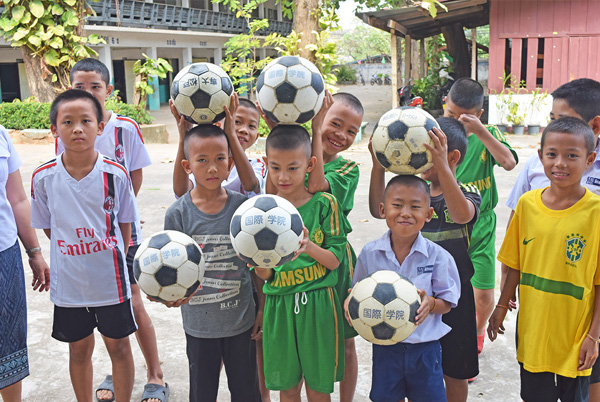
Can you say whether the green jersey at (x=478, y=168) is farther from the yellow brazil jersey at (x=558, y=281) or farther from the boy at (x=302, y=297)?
the boy at (x=302, y=297)

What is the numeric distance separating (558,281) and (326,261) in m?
0.99

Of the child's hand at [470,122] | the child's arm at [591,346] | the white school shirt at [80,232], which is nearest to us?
the child's arm at [591,346]

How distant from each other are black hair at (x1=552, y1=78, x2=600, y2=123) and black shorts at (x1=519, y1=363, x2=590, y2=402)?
1227 mm

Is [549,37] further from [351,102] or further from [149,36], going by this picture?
[149,36]

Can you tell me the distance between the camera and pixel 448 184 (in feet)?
8.36

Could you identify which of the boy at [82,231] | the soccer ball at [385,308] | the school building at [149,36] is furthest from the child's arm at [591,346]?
the school building at [149,36]

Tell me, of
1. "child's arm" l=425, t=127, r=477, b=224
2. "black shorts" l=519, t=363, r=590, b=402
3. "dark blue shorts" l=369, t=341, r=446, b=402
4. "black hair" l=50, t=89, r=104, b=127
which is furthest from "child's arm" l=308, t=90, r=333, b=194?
"black shorts" l=519, t=363, r=590, b=402

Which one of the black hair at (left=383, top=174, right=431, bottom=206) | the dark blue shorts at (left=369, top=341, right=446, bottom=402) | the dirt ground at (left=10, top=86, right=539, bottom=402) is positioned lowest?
the dirt ground at (left=10, top=86, right=539, bottom=402)

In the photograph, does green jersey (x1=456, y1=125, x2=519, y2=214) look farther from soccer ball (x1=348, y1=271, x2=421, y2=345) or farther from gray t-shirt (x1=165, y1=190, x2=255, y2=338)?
gray t-shirt (x1=165, y1=190, x2=255, y2=338)

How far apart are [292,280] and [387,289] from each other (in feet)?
1.65

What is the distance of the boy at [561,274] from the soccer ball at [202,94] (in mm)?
1475

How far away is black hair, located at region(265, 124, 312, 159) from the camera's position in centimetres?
261

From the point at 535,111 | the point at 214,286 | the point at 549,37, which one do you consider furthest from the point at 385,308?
the point at 549,37

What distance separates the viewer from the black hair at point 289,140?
103 inches
